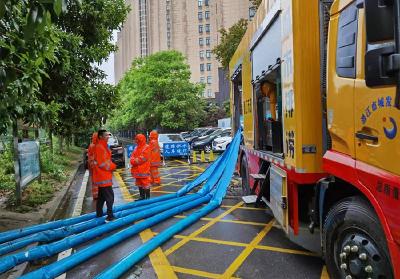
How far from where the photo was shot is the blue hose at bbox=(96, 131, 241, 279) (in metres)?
4.53

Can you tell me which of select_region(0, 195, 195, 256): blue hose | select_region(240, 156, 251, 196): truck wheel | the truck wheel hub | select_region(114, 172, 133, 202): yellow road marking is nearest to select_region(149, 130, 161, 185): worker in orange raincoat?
select_region(114, 172, 133, 202): yellow road marking

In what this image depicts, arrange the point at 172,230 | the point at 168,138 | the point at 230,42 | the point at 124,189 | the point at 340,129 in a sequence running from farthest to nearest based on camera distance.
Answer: the point at 230,42
the point at 168,138
the point at 124,189
the point at 172,230
the point at 340,129

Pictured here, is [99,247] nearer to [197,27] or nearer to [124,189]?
[124,189]

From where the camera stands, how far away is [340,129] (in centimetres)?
353

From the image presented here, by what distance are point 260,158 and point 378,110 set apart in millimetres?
4011

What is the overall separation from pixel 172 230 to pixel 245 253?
1.32 m

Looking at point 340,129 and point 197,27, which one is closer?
point 340,129

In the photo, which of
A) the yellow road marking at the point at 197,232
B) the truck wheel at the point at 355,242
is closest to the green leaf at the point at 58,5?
the truck wheel at the point at 355,242

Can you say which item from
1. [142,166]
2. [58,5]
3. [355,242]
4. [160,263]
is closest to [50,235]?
[160,263]

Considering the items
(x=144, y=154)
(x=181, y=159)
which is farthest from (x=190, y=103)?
(x=144, y=154)

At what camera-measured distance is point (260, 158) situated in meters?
6.80

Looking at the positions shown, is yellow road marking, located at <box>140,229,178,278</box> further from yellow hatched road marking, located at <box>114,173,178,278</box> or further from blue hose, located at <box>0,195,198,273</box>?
blue hose, located at <box>0,195,198,273</box>

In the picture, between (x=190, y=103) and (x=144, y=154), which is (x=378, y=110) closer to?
(x=144, y=154)

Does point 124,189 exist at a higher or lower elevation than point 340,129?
lower
